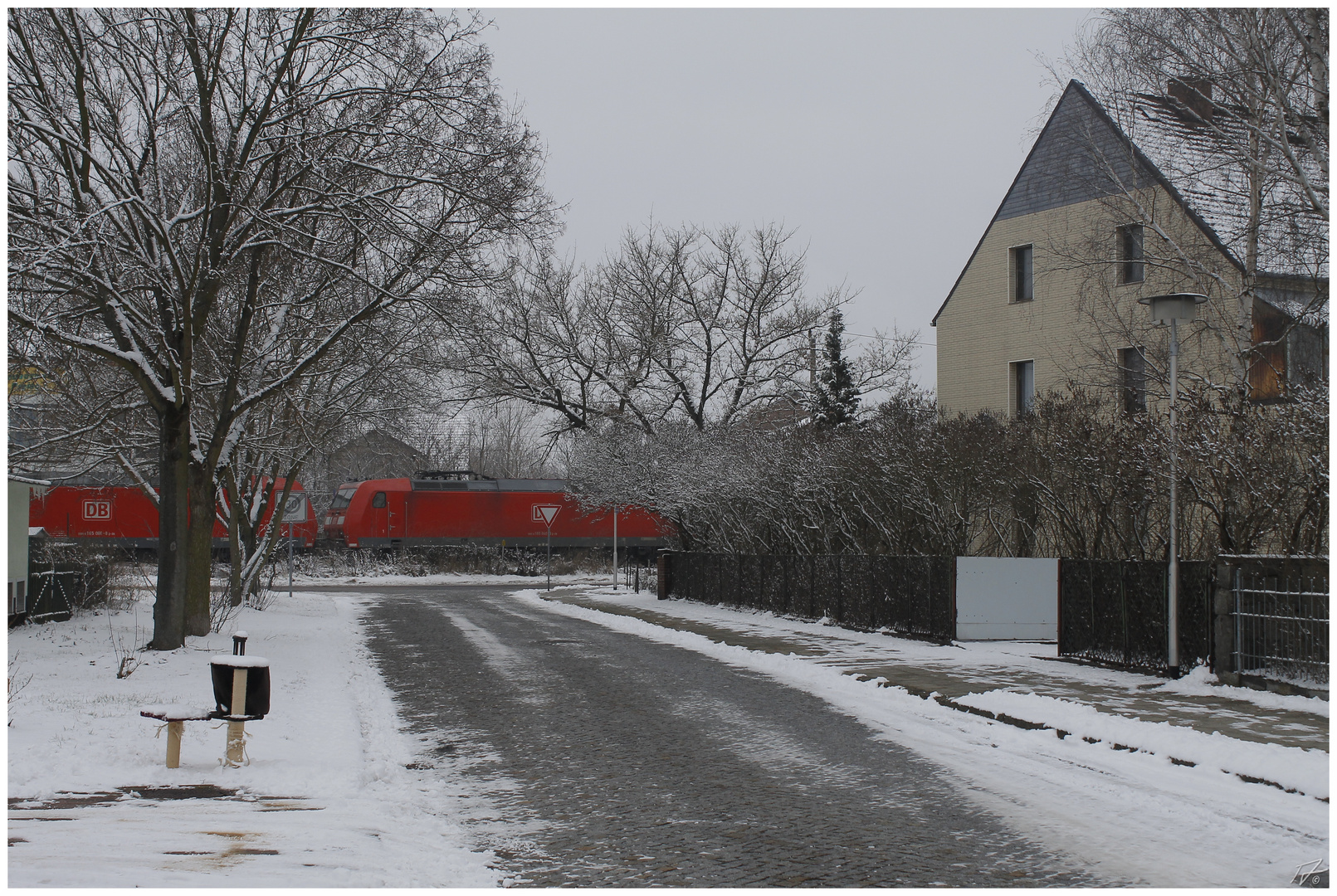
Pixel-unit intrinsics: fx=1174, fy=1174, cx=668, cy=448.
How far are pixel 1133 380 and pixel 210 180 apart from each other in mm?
16706

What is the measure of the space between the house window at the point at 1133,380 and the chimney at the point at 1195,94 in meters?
4.03

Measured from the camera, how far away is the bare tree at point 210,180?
13875 mm

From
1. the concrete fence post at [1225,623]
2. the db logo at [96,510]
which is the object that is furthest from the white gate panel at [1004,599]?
the db logo at [96,510]

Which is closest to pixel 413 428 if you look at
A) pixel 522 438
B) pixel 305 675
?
pixel 305 675

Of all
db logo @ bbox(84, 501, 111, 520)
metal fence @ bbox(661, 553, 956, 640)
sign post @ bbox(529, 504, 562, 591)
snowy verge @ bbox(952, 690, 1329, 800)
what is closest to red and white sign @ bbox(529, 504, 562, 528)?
sign post @ bbox(529, 504, 562, 591)

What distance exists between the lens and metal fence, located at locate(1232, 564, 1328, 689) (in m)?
11.1

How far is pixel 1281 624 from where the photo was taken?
38.2 feet

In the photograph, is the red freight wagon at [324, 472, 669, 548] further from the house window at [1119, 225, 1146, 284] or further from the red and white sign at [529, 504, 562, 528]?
the house window at [1119, 225, 1146, 284]

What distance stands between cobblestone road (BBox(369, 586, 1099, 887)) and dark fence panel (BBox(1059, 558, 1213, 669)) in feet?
13.6

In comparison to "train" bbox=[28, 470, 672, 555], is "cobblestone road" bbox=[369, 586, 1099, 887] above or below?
below

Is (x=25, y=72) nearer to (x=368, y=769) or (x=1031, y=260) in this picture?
(x=368, y=769)

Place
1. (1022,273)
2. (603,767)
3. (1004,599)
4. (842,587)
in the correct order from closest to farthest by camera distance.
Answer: (603,767) → (1004,599) → (842,587) → (1022,273)

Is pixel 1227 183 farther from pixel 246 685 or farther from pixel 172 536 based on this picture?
pixel 246 685

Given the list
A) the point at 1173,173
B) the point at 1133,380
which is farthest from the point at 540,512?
the point at 1173,173
